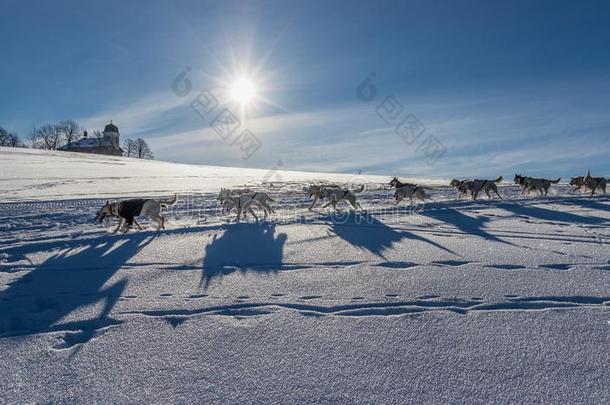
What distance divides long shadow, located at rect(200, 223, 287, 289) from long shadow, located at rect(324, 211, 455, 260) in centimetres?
149

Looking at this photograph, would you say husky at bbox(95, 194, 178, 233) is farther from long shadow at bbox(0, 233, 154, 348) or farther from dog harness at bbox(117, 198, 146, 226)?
long shadow at bbox(0, 233, 154, 348)

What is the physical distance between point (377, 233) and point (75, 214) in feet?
30.6

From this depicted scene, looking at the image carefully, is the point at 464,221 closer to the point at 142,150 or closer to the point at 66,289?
the point at 66,289

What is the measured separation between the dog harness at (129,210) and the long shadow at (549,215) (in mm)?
11468

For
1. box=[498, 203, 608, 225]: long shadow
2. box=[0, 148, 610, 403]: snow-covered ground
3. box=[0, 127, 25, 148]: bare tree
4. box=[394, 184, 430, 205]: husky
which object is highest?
box=[0, 127, 25, 148]: bare tree

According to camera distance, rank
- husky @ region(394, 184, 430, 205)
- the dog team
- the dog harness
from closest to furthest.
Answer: the dog harness → the dog team → husky @ region(394, 184, 430, 205)

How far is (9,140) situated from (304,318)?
357 feet

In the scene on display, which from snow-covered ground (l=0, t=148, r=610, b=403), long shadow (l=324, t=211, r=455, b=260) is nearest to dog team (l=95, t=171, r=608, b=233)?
snow-covered ground (l=0, t=148, r=610, b=403)

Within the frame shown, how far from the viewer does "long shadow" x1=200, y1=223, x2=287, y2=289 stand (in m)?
6.17

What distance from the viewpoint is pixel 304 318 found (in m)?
4.15

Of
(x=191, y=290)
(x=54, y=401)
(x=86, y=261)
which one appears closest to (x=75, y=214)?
(x=86, y=261)

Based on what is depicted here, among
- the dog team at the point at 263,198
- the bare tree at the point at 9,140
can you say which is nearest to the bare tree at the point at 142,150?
the bare tree at the point at 9,140

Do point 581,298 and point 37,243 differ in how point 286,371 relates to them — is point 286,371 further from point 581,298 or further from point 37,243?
point 37,243

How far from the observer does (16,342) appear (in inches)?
143
